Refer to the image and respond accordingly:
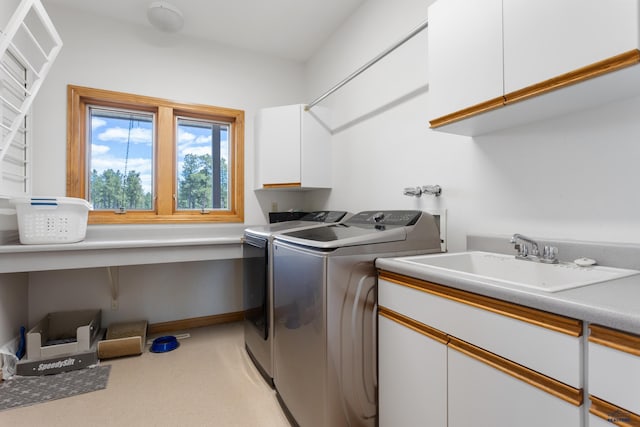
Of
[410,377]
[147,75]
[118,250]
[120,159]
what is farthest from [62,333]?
[410,377]

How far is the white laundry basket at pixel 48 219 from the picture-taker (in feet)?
6.18

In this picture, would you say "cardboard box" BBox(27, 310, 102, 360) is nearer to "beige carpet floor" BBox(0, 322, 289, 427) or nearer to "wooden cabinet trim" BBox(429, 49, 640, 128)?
"beige carpet floor" BBox(0, 322, 289, 427)

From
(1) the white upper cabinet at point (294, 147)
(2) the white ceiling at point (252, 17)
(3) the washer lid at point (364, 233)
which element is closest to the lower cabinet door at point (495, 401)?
(3) the washer lid at point (364, 233)

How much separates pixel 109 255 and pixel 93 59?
5.61ft

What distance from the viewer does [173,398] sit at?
178cm

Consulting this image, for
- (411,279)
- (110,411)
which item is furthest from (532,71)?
(110,411)

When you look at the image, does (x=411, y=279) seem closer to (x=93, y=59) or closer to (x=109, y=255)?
(x=109, y=255)

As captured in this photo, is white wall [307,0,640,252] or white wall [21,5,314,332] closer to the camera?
white wall [307,0,640,252]

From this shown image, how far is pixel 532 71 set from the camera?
104 cm

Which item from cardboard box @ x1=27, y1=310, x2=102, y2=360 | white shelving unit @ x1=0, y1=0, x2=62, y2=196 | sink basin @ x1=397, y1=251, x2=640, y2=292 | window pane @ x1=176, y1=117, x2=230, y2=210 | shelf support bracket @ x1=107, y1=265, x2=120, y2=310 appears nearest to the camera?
sink basin @ x1=397, y1=251, x2=640, y2=292

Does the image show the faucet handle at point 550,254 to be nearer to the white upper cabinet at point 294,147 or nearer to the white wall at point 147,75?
the white upper cabinet at point 294,147

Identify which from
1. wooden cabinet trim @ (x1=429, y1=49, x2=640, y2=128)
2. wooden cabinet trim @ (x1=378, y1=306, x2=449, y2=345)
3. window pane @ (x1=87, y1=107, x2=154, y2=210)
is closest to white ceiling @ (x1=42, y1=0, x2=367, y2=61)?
window pane @ (x1=87, y1=107, x2=154, y2=210)

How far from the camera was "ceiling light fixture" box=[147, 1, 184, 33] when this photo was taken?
233 centimetres

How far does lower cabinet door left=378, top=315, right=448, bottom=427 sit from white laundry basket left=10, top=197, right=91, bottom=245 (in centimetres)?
206
